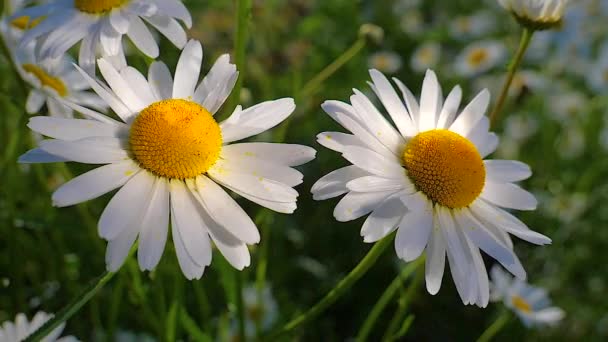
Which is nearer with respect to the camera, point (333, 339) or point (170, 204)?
point (170, 204)

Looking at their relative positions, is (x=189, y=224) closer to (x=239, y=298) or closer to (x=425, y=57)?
(x=239, y=298)

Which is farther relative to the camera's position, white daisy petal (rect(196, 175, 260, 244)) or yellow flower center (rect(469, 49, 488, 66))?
yellow flower center (rect(469, 49, 488, 66))

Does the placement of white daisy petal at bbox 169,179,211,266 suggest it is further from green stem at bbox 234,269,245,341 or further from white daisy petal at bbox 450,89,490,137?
white daisy petal at bbox 450,89,490,137

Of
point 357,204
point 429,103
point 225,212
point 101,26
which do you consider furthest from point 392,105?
point 101,26

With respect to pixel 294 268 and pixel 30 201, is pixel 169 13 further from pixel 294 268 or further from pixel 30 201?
pixel 294 268

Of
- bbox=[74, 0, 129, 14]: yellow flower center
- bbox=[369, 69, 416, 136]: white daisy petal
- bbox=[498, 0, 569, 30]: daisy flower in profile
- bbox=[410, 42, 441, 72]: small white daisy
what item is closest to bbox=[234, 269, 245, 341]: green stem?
bbox=[369, 69, 416, 136]: white daisy petal

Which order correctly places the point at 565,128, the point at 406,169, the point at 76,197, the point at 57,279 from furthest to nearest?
the point at 565,128
the point at 57,279
the point at 406,169
the point at 76,197

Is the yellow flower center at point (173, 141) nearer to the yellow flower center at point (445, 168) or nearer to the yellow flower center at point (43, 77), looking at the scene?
the yellow flower center at point (445, 168)

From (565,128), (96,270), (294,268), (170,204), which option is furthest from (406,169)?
(565,128)
